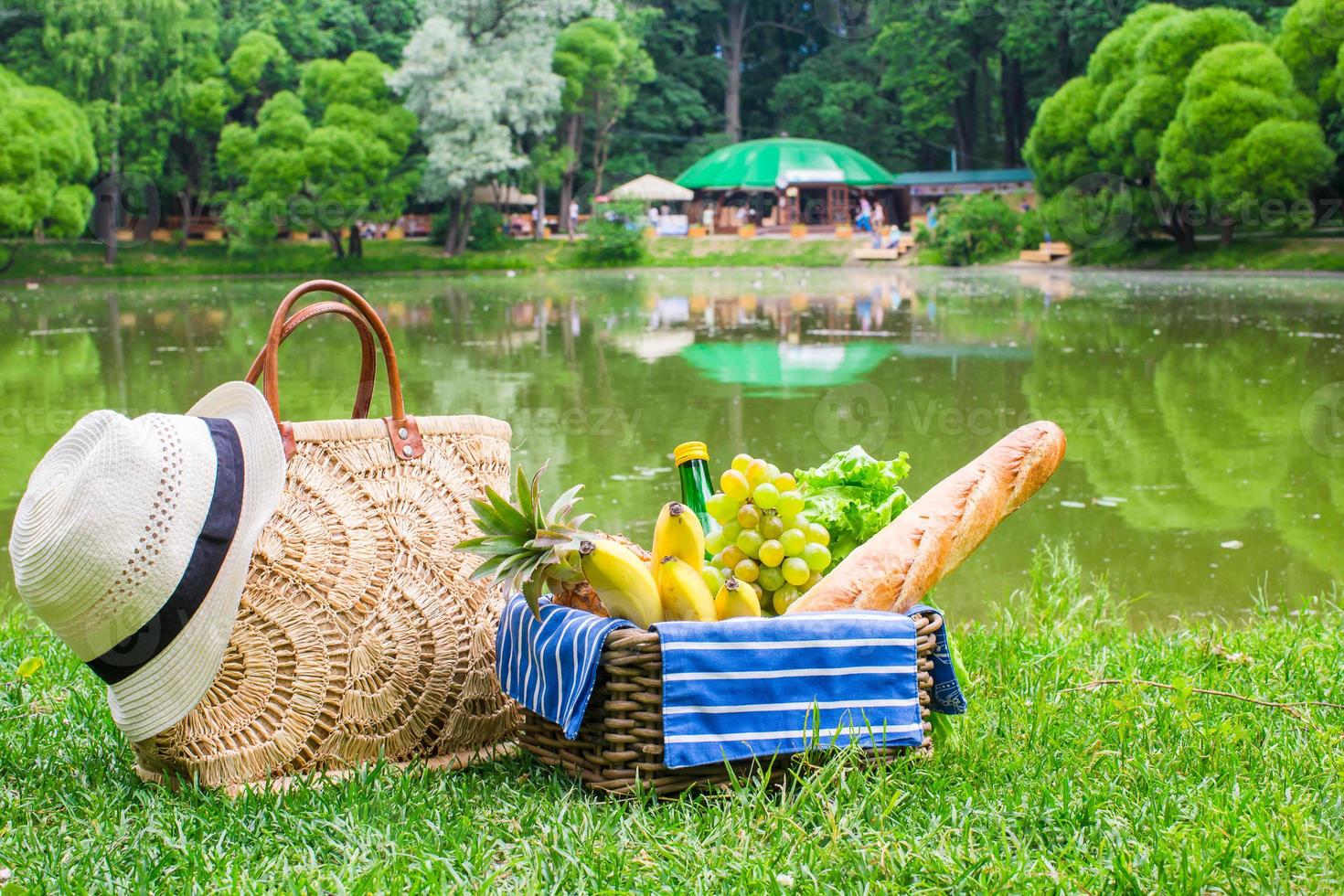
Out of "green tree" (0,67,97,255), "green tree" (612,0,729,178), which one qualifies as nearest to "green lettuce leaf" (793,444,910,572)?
"green tree" (0,67,97,255)

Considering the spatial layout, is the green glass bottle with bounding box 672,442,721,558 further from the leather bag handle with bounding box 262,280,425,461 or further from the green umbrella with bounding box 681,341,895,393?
the green umbrella with bounding box 681,341,895,393

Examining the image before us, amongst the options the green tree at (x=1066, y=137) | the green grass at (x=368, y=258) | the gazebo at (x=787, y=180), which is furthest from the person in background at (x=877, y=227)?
the green tree at (x=1066, y=137)

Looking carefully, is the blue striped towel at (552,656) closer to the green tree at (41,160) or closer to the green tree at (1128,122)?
the green tree at (1128,122)

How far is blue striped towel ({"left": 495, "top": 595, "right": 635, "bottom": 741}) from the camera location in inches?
73.2

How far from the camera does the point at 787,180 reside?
109 ft

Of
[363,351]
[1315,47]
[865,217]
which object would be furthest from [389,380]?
[865,217]

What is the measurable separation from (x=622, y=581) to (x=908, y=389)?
7.49m

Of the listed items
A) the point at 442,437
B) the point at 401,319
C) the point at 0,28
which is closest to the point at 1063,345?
the point at 401,319

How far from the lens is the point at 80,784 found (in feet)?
6.75

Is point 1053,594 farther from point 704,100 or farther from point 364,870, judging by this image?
point 704,100

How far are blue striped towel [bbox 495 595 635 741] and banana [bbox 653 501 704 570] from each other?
167 mm

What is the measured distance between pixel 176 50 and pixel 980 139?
24.5m

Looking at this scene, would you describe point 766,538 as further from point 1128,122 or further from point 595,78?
point 595,78

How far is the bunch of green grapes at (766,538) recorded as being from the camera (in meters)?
2.10
